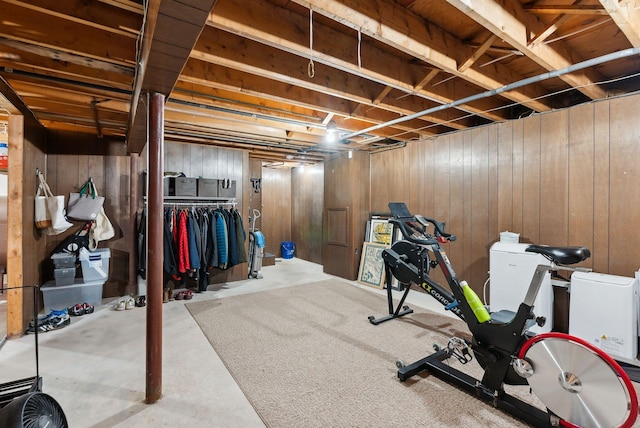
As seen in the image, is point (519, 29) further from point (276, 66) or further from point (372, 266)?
point (372, 266)

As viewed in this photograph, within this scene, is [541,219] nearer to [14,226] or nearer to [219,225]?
[219,225]

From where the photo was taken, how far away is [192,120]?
3.54m

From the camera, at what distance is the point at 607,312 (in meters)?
2.43

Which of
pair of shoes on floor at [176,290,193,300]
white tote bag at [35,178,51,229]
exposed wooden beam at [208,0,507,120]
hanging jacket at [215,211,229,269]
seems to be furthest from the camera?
Result: hanging jacket at [215,211,229,269]

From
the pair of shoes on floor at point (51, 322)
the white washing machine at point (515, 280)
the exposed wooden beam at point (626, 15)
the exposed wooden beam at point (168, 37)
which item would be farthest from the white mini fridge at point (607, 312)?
the pair of shoes on floor at point (51, 322)

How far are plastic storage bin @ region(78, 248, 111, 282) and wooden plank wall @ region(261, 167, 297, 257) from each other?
3903 mm

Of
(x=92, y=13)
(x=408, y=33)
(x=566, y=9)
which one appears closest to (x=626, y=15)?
(x=566, y=9)

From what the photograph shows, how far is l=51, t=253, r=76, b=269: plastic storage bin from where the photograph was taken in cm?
351

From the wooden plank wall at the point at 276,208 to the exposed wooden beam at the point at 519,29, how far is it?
6.25 meters

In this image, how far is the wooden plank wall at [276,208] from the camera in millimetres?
7551

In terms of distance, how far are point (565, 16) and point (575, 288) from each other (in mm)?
2231

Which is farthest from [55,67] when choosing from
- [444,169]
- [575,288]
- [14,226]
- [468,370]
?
[575,288]

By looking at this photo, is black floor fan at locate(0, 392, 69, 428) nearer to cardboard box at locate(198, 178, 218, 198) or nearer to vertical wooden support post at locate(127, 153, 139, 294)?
vertical wooden support post at locate(127, 153, 139, 294)

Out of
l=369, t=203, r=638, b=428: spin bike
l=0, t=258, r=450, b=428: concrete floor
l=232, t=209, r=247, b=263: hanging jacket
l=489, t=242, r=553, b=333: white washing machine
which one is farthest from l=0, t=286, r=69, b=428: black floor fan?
l=489, t=242, r=553, b=333: white washing machine
